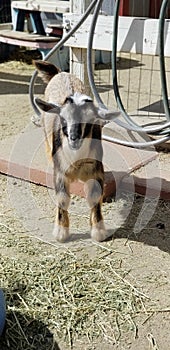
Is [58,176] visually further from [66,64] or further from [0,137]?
[66,64]

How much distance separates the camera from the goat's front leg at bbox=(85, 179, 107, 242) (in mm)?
3320

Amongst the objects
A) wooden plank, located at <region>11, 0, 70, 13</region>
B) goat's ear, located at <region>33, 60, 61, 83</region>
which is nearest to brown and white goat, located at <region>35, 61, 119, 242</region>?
goat's ear, located at <region>33, 60, 61, 83</region>

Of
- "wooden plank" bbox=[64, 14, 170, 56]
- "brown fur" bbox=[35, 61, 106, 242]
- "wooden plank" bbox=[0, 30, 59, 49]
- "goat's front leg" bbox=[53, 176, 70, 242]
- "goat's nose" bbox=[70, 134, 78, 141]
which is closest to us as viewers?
"goat's nose" bbox=[70, 134, 78, 141]

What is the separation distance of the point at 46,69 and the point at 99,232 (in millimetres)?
1336

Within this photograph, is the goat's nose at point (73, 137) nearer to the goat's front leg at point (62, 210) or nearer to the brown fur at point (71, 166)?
the brown fur at point (71, 166)

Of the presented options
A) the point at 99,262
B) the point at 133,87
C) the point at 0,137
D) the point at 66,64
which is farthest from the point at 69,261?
the point at 66,64

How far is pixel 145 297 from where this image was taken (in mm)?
2805

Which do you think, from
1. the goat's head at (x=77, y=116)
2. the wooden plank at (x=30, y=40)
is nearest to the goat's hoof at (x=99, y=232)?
the goat's head at (x=77, y=116)

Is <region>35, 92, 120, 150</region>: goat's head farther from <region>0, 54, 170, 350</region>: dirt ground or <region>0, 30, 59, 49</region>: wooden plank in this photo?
<region>0, 30, 59, 49</region>: wooden plank

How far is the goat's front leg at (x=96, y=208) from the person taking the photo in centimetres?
332

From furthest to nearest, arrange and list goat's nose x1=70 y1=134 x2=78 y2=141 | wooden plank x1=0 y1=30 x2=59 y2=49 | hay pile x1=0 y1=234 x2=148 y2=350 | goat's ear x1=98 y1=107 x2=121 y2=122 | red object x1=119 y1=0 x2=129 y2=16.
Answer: red object x1=119 y1=0 x2=129 y2=16
wooden plank x1=0 y1=30 x2=59 y2=49
goat's ear x1=98 y1=107 x2=121 y2=122
goat's nose x1=70 y1=134 x2=78 y2=141
hay pile x1=0 y1=234 x2=148 y2=350

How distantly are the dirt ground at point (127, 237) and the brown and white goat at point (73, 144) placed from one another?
6.0 inches

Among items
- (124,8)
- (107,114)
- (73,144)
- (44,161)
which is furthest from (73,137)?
(124,8)

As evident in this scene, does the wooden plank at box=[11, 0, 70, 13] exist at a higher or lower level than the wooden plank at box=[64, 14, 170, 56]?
lower
